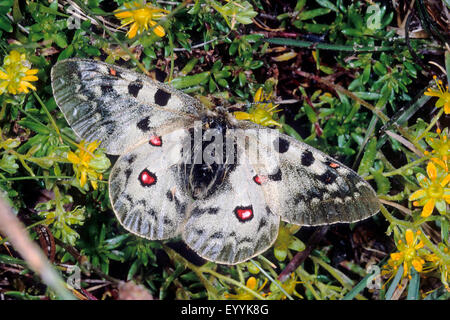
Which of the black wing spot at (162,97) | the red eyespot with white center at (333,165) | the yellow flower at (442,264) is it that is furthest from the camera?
the yellow flower at (442,264)

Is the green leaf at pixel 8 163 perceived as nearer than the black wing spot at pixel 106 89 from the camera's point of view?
No

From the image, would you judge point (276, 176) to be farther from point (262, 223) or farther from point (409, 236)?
point (409, 236)

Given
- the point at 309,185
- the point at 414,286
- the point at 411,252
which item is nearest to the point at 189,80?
the point at 309,185

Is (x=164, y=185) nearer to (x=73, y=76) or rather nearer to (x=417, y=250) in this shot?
(x=73, y=76)

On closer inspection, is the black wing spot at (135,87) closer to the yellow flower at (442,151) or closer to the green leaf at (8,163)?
the green leaf at (8,163)

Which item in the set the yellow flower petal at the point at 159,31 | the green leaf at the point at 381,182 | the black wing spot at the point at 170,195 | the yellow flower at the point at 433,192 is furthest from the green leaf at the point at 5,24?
the yellow flower at the point at 433,192
